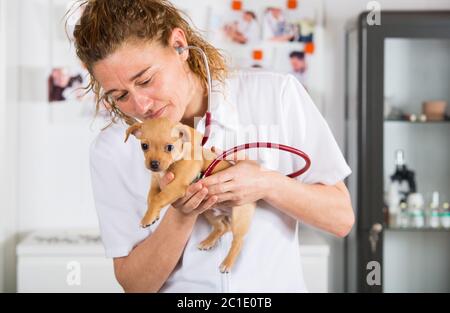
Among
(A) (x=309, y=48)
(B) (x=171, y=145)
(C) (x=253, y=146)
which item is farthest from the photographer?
(A) (x=309, y=48)

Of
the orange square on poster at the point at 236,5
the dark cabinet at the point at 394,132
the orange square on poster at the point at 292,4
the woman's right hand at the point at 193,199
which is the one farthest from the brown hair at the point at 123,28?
the dark cabinet at the point at 394,132

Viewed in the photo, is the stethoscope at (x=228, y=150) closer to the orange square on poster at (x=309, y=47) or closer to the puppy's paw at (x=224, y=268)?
the puppy's paw at (x=224, y=268)

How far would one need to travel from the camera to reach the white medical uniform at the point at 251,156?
0.92 metres

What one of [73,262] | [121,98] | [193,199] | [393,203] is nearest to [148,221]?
[193,199]

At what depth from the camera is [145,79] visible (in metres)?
0.87

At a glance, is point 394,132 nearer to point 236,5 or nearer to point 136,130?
point 236,5

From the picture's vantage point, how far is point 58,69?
1.46m

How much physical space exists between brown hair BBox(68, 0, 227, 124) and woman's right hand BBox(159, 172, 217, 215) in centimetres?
11

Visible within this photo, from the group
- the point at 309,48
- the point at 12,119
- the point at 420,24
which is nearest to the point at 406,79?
the point at 420,24

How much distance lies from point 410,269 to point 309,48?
0.63 m

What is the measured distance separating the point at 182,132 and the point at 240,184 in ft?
0.36

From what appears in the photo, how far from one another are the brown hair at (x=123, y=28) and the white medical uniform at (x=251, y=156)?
0.21 ft

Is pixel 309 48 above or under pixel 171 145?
above
